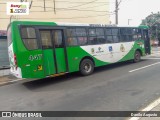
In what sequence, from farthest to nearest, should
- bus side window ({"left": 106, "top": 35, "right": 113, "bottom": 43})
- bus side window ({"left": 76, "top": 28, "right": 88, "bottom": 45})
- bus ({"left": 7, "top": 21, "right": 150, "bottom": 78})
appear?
1. bus side window ({"left": 106, "top": 35, "right": 113, "bottom": 43})
2. bus side window ({"left": 76, "top": 28, "right": 88, "bottom": 45})
3. bus ({"left": 7, "top": 21, "right": 150, "bottom": 78})

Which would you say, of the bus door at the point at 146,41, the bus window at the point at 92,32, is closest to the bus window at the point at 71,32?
the bus window at the point at 92,32

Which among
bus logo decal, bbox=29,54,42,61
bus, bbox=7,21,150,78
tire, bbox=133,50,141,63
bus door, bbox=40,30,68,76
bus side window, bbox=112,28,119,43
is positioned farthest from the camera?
tire, bbox=133,50,141,63

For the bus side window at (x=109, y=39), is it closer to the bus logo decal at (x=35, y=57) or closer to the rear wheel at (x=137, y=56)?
the rear wheel at (x=137, y=56)

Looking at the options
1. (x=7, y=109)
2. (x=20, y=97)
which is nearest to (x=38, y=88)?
(x=20, y=97)

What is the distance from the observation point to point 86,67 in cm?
1184

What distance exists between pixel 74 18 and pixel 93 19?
271 cm

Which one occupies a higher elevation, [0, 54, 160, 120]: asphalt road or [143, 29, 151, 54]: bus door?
[143, 29, 151, 54]: bus door

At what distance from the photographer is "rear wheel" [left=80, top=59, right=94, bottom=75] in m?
11.6

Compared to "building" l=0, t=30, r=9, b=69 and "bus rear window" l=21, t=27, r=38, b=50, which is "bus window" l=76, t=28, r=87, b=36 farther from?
"building" l=0, t=30, r=9, b=69

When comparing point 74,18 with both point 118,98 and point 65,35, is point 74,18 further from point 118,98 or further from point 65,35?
point 118,98

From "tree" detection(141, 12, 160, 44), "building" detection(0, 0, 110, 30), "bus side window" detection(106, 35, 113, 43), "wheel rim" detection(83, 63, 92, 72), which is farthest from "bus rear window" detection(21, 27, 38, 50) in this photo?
"tree" detection(141, 12, 160, 44)

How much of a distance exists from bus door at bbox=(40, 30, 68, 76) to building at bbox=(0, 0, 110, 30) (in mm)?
8889

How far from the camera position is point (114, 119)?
5316mm

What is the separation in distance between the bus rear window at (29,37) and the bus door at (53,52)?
0.39 metres
